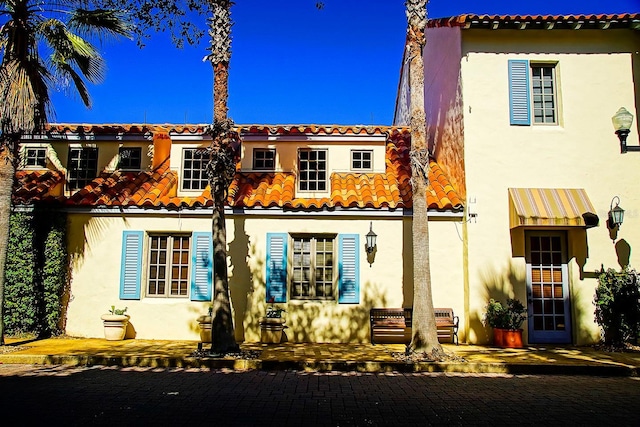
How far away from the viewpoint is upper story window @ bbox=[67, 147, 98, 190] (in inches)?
538

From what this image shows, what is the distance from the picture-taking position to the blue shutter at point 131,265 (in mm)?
11984

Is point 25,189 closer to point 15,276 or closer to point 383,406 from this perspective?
point 15,276

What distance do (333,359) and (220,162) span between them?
4776 mm

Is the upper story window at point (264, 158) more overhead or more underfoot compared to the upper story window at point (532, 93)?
more underfoot

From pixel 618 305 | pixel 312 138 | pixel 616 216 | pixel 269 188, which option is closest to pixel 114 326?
pixel 269 188

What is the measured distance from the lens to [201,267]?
12047 mm

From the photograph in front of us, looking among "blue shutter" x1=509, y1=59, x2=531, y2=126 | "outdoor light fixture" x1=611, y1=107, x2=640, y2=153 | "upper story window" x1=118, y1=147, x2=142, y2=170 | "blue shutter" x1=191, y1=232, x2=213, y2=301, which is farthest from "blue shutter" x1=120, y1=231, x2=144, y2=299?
"outdoor light fixture" x1=611, y1=107, x2=640, y2=153

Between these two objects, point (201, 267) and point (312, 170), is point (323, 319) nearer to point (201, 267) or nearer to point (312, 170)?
point (201, 267)

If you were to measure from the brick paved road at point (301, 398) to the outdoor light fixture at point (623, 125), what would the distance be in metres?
6.02

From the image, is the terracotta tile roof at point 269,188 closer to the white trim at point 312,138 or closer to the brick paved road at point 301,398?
the white trim at point 312,138

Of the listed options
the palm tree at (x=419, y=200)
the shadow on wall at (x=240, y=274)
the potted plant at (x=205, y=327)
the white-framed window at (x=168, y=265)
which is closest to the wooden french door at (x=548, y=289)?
the palm tree at (x=419, y=200)

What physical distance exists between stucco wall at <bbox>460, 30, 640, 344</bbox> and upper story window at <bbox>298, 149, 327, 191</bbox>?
13.5 ft

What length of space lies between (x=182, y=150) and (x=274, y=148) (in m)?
2.68

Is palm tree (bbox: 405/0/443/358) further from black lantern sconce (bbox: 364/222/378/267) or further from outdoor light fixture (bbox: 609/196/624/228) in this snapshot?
outdoor light fixture (bbox: 609/196/624/228)
